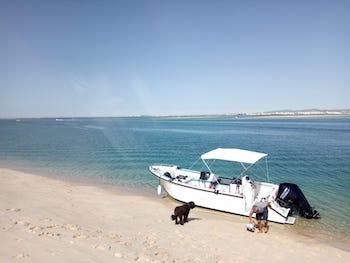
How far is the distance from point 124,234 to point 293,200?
9622 millimetres

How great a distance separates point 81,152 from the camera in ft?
135

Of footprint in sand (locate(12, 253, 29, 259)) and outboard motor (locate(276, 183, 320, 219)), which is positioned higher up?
footprint in sand (locate(12, 253, 29, 259))

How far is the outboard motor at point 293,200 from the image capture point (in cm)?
1678

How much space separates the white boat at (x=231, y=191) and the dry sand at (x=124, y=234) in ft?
1.83

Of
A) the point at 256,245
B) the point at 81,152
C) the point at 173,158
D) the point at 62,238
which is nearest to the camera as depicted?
the point at 62,238

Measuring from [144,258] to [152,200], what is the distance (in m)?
10.6

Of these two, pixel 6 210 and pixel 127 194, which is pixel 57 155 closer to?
pixel 127 194

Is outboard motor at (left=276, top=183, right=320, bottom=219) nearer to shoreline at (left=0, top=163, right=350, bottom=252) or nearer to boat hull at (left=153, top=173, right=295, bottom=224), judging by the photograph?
shoreline at (left=0, top=163, right=350, bottom=252)

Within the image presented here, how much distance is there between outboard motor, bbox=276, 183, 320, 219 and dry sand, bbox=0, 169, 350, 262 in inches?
65.2

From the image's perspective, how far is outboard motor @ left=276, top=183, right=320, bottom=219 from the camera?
1678cm

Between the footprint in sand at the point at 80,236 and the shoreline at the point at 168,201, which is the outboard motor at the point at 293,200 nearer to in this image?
the shoreline at the point at 168,201

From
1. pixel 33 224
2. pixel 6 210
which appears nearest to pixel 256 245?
pixel 33 224

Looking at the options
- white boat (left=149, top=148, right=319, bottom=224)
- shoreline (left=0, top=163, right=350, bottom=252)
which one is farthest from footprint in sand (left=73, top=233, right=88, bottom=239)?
white boat (left=149, top=148, right=319, bottom=224)

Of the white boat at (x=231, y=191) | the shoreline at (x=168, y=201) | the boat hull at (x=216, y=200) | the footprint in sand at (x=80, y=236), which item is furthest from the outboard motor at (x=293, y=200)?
the footprint in sand at (x=80, y=236)
